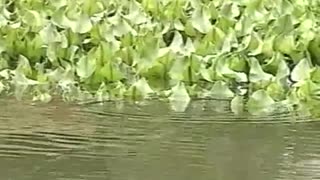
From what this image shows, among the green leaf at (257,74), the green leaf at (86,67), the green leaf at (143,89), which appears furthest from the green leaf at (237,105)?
the green leaf at (86,67)

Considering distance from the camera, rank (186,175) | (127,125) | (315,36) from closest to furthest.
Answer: (186,175)
(127,125)
(315,36)

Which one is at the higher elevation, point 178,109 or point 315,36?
point 315,36

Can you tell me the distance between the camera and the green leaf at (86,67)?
2725mm

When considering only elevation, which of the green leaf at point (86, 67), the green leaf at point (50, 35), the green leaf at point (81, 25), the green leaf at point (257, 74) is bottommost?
the green leaf at point (257, 74)

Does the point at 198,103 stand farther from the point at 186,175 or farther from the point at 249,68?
the point at 186,175

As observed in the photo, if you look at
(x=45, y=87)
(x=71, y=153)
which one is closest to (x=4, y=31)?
(x=45, y=87)

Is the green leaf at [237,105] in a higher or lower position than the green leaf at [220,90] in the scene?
lower

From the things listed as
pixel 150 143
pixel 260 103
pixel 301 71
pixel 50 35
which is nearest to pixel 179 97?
pixel 260 103

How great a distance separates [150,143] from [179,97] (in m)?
0.46

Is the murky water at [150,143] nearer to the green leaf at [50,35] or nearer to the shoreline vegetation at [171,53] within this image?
the shoreline vegetation at [171,53]

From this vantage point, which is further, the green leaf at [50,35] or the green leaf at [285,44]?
the green leaf at [50,35]

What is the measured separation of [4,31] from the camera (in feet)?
10.3

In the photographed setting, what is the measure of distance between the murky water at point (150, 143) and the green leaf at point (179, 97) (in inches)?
1.2

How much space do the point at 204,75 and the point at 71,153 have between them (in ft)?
2.29
